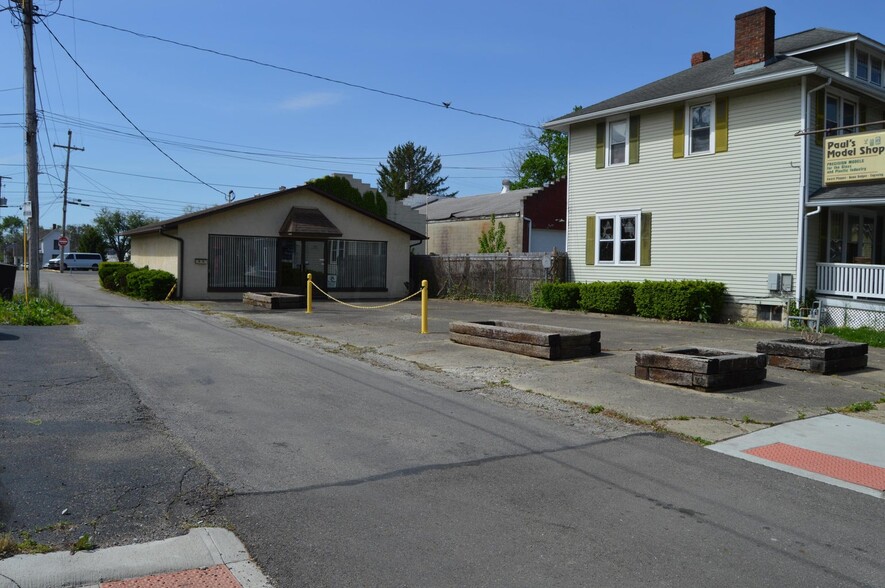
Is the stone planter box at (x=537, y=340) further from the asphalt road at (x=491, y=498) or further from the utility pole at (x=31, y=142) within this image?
the utility pole at (x=31, y=142)

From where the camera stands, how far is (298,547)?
13.7 ft

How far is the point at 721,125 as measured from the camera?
777 inches

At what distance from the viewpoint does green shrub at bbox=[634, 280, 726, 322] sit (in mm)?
18969

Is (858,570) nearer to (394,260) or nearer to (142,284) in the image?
(142,284)

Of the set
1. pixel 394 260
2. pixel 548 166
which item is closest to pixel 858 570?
pixel 394 260

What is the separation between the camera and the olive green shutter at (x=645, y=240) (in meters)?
21.8

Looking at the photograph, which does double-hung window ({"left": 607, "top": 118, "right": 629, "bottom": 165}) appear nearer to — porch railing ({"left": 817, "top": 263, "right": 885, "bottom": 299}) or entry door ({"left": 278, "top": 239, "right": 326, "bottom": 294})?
porch railing ({"left": 817, "top": 263, "right": 885, "bottom": 299})

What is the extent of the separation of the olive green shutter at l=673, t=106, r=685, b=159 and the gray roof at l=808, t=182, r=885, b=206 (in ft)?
13.7

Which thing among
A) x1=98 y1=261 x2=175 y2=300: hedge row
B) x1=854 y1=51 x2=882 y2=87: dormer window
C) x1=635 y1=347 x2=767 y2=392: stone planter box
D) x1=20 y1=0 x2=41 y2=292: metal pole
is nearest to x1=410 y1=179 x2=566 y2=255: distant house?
x1=98 y1=261 x2=175 y2=300: hedge row

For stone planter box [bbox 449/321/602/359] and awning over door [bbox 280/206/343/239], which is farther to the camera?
awning over door [bbox 280/206/343/239]

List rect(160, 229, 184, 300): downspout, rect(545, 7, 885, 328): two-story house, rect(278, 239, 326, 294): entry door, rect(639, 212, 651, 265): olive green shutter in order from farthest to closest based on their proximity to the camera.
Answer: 1. rect(278, 239, 326, 294): entry door
2. rect(160, 229, 184, 300): downspout
3. rect(639, 212, 651, 265): olive green shutter
4. rect(545, 7, 885, 328): two-story house

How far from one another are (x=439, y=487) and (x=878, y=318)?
618 inches

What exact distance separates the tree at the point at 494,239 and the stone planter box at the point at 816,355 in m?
24.8

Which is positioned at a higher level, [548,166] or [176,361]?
[548,166]
